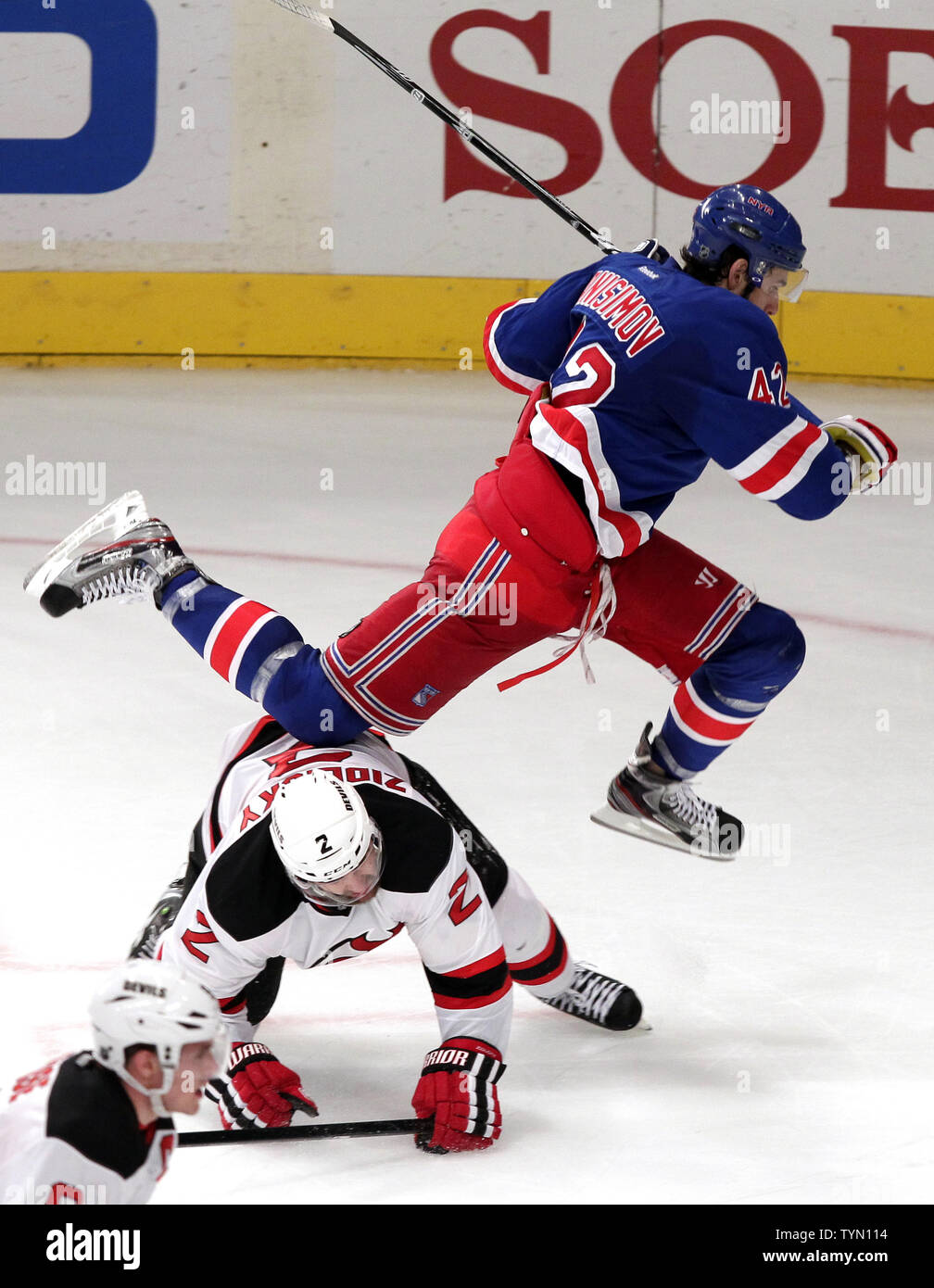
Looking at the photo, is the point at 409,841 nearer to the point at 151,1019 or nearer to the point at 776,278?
the point at 151,1019

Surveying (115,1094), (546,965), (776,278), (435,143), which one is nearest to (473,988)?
(546,965)

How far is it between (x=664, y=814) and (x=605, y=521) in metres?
0.72

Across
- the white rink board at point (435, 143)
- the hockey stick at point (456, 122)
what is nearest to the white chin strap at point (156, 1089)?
the hockey stick at point (456, 122)

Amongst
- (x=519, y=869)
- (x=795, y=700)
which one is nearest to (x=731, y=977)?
(x=519, y=869)

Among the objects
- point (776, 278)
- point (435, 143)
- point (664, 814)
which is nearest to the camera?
point (776, 278)

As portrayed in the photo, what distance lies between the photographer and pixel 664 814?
3945mm

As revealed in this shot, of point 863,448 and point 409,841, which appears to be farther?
point 863,448

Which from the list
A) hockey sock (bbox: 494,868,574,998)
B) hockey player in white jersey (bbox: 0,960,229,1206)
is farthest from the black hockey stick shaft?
hockey player in white jersey (bbox: 0,960,229,1206)

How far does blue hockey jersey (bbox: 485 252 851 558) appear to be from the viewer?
343 centimetres

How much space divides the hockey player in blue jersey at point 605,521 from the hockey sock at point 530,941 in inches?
15.7

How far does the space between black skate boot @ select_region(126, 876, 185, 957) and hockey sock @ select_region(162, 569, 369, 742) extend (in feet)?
1.24

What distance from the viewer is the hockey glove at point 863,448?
142 inches

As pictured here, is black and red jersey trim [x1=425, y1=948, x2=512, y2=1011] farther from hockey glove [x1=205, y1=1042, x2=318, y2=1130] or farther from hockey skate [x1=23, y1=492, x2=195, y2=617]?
hockey skate [x1=23, y1=492, x2=195, y2=617]

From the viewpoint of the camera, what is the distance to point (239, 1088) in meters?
3.06
